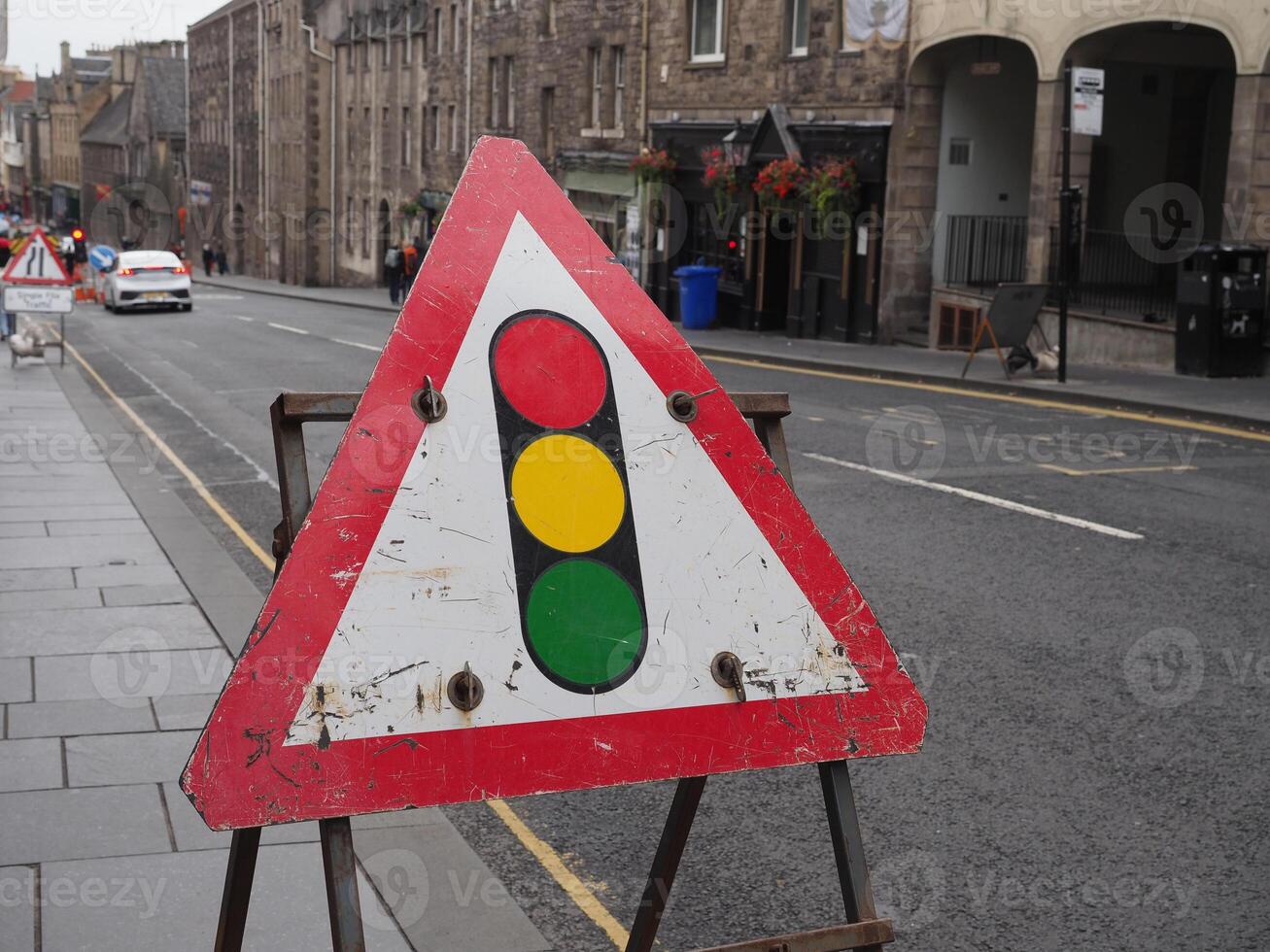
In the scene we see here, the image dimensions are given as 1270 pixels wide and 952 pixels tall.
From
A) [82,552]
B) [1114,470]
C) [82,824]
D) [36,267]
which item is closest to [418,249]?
[36,267]

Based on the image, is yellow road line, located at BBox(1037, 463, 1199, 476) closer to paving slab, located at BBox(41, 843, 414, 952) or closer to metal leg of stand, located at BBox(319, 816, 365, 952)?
paving slab, located at BBox(41, 843, 414, 952)

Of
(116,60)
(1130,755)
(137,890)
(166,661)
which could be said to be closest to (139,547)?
(166,661)

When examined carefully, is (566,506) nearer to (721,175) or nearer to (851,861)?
(851,861)

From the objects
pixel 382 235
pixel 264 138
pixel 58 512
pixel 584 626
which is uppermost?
pixel 264 138

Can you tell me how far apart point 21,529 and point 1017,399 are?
12.0 meters

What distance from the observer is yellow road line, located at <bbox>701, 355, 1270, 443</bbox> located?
595 inches

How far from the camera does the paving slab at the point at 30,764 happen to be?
16.4 ft

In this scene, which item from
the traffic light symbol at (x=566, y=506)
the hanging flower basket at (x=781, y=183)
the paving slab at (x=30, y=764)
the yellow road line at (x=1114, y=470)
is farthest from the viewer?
the hanging flower basket at (x=781, y=183)

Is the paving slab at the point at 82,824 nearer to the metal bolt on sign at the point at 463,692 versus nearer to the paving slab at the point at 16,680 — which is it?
the paving slab at the point at 16,680

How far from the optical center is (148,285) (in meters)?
38.5

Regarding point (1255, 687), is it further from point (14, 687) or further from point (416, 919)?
point (14, 687)

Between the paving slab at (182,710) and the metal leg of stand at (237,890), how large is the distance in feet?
10.6

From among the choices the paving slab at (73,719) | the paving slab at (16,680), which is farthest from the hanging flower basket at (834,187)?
the paving slab at (73,719)

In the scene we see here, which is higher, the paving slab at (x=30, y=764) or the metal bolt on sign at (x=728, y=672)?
Result: the metal bolt on sign at (x=728, y=672)
